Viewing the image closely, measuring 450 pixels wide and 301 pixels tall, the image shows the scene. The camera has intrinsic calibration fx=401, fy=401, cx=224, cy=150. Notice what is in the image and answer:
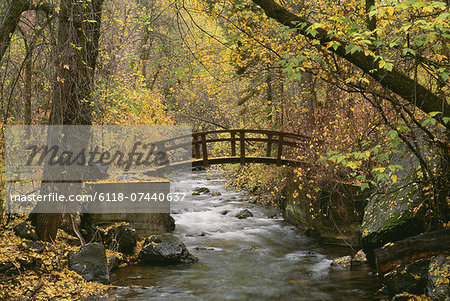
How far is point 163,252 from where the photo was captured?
10.6m

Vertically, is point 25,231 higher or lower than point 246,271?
higher

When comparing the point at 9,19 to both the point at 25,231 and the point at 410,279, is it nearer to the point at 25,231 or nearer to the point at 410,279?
the point at 25,231

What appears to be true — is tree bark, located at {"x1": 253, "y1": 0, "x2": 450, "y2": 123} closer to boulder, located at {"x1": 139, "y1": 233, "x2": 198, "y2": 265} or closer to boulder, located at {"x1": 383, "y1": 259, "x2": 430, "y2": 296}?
boulder, located at {"x1": 383, "y1": 259, "x2": 430, "y2": 296}

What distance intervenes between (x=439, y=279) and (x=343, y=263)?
14.2ft

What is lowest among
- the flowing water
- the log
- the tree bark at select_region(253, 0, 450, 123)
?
the flowing water

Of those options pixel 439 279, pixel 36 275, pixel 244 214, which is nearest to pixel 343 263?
pixel 439 279

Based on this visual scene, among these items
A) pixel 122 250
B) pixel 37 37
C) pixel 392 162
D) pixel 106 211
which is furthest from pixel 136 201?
pixel 392 162

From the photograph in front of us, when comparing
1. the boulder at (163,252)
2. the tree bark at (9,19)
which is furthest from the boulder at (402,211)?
the tree bark at (9,19)

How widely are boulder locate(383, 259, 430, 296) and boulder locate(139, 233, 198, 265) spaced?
528cm

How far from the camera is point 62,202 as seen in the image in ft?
28.1

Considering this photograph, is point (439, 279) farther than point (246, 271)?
No

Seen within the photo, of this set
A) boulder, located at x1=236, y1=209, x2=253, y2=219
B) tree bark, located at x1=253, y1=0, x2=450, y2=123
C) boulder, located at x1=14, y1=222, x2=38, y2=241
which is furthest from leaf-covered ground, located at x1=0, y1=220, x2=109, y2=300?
boulder, located at x1=236, y1=209, x2=253, y2=219

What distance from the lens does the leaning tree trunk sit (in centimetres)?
743

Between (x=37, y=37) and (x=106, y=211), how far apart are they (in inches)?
238
